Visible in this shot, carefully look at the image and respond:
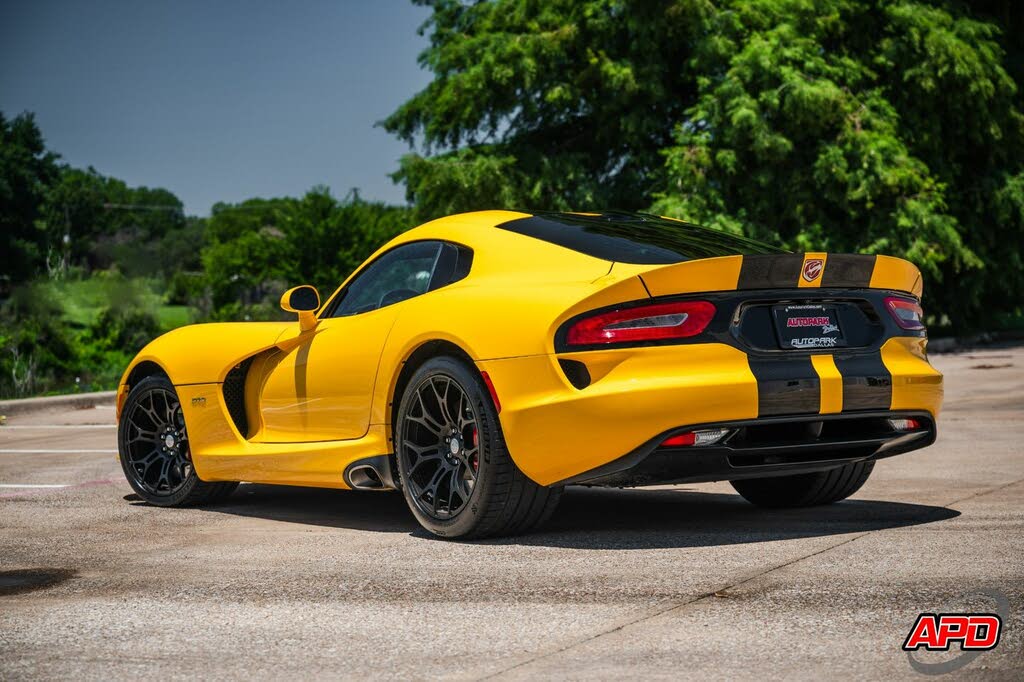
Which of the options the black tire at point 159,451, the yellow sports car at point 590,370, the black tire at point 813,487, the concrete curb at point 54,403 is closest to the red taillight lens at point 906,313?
Result: the yellow sports car at point 590,370

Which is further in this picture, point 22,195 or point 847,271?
point 22,195

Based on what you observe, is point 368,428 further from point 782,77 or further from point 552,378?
point 782,77

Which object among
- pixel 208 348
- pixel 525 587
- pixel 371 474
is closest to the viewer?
pixel 525 587

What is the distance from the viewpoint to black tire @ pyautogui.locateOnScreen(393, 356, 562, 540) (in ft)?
17.3

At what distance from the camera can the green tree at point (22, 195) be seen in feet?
223

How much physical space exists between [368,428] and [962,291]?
2642cm

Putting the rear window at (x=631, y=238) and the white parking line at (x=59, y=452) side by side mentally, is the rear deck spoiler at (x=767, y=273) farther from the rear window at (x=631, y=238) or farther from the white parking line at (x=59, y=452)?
the white parking line at (x=59, y=452)

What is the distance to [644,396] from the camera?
Answer: 4.86 meters

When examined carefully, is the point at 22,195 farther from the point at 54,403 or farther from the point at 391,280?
the point at 391,280

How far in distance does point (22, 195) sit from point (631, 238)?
71.1 meters

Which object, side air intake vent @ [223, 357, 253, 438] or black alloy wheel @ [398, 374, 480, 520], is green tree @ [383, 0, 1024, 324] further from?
black alloy wheel @ [398, 374, 480, 520]

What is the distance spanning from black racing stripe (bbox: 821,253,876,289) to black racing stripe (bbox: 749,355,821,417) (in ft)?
1.32

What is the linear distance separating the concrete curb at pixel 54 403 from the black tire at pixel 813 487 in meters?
10.5

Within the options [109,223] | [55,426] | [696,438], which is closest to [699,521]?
[696,438]
